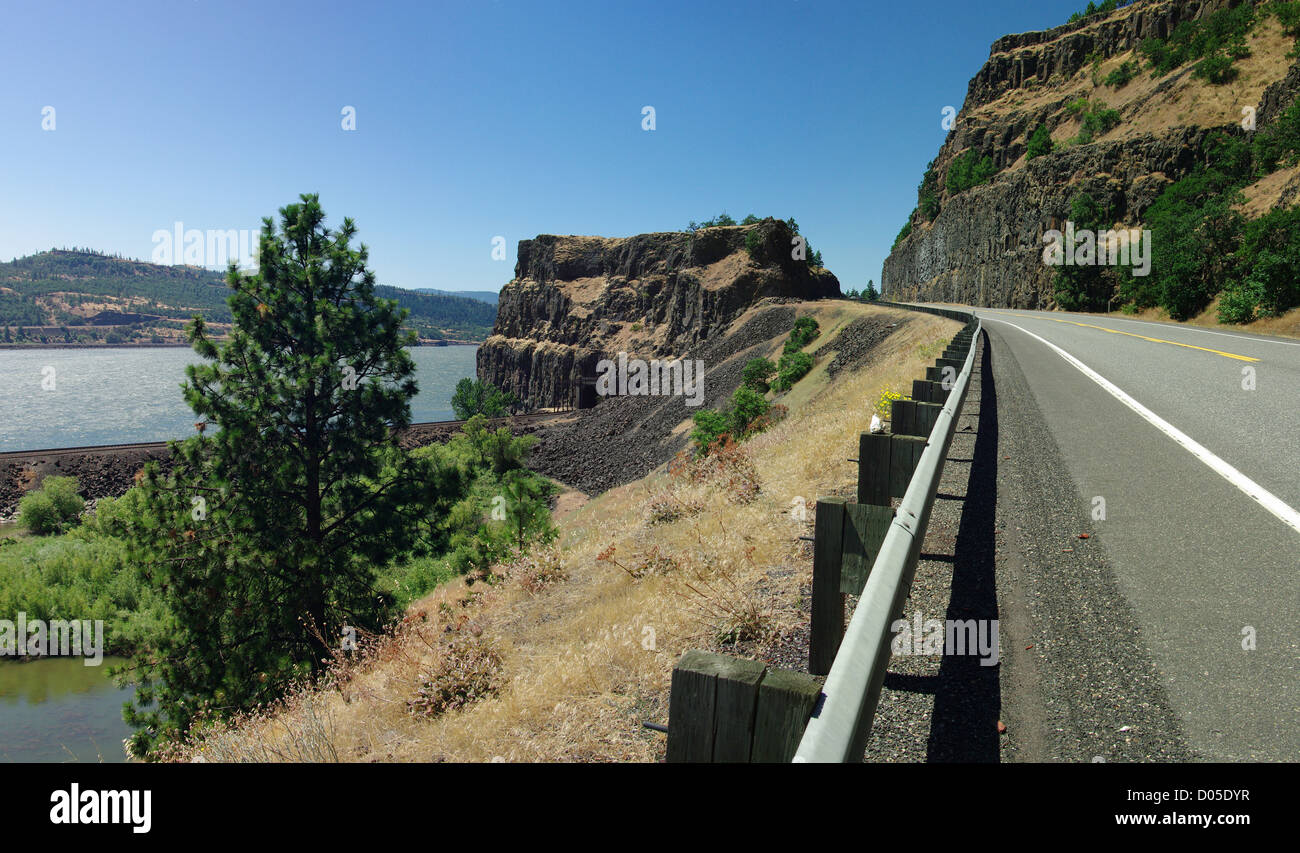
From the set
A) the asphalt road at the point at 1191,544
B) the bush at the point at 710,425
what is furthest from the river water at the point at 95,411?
the asphalt road at the point at 1191,544

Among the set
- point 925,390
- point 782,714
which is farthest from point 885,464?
point 925,390

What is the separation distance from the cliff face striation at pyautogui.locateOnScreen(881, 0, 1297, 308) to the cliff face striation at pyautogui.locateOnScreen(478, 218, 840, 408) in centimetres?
1703

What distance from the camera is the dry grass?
14.6ft

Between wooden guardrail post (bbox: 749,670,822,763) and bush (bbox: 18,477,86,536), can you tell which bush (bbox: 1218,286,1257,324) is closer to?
wooden guardrail post (bbox: 749,670,822,763)

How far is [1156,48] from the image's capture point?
59.9 metres

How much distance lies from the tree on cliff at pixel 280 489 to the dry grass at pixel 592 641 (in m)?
8.80

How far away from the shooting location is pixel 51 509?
43344 millimetres

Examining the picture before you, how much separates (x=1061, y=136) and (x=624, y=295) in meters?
56.4

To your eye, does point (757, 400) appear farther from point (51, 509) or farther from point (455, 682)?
point (51, 509)

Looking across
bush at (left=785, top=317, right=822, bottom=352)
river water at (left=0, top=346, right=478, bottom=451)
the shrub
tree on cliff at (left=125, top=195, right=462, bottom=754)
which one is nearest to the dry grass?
the shrub

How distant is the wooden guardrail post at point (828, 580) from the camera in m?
2.66

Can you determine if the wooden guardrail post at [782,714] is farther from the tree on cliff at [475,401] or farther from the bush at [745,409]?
the tree on cliff at [475,401]
